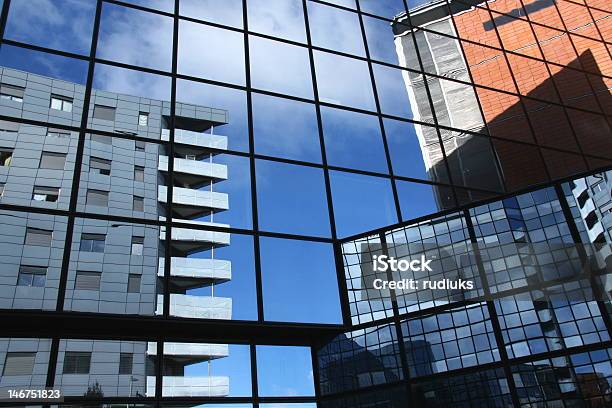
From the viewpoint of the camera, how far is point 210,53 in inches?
535

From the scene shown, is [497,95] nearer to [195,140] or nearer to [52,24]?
[195,140]

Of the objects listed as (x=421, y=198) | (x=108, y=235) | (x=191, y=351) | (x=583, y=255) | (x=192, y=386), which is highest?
(x=421, y=198)

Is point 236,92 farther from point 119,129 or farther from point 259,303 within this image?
point 259,303

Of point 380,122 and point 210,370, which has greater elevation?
point 380,122

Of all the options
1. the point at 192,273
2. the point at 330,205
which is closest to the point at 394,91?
the point at 330,205

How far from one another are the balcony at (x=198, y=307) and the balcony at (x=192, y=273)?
0.24 metres

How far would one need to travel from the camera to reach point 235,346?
1066 cm

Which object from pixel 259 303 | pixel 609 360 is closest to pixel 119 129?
pixel 259 303

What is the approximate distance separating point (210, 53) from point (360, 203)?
509 centimetres

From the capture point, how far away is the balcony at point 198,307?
9992 mm

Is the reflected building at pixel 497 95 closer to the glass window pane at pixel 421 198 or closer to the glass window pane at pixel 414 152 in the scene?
the glass window pane at pixel 414 152

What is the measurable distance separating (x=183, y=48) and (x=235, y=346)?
7090 millimetres

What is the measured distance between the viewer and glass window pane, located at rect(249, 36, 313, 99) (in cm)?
1395

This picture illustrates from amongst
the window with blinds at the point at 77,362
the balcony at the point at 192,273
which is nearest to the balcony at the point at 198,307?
the balcony at the point at 192,273
